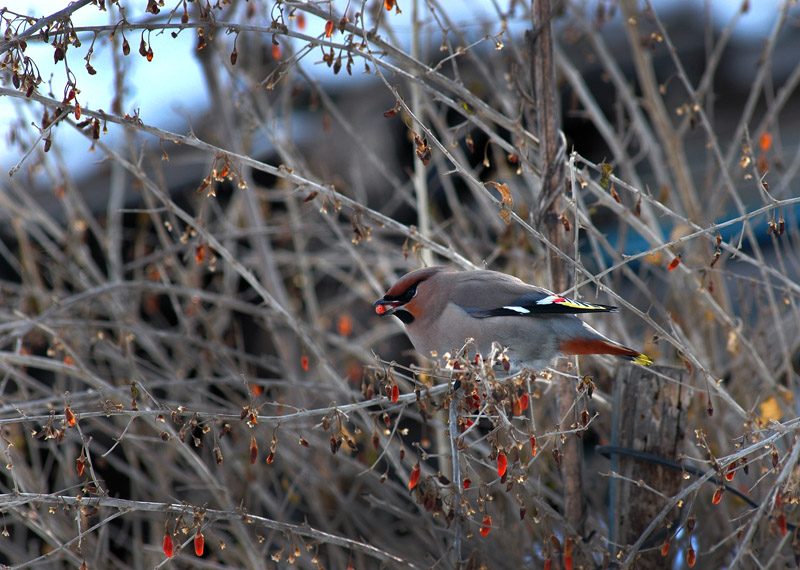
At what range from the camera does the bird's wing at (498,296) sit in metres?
3.33

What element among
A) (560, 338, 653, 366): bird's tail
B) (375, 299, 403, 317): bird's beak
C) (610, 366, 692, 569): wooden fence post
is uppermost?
(375, 299, 403, 317): bird's beak

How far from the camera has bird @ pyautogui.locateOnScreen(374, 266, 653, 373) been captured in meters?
3.27

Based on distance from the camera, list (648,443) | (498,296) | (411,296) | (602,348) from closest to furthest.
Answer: (602,348) < (648,443) < (498,296) < (411,296)

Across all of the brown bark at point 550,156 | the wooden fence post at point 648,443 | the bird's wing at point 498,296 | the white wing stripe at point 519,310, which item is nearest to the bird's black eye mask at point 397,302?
the bird's wing at point 498,296

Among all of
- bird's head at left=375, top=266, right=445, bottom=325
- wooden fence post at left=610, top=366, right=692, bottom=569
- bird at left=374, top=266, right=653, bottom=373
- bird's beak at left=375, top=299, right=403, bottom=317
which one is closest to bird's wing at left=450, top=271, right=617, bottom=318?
bird at left=374, top=266, right=653, bottom=373

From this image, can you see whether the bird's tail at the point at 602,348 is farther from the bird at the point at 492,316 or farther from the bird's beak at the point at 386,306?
the bird's beak at the point at 386,306

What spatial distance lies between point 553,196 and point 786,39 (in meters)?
6.92

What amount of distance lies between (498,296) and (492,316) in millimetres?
84

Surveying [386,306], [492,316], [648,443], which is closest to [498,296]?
[492,316]

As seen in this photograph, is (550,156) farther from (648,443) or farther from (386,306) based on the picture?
(648,443)

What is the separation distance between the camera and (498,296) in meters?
3.44

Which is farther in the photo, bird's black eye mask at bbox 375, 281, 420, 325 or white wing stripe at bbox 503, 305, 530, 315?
bird's black eye mask at bbox 375, 281, 420, 325

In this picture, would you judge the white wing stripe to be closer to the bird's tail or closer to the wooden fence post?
the bird's tail

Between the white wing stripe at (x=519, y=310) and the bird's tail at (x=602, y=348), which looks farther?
the white wing stripe at (x=519, y=310)
